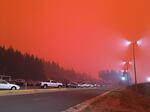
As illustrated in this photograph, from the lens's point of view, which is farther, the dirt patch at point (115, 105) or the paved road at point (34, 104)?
the paved road at point (34, 104)

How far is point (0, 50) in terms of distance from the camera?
139m

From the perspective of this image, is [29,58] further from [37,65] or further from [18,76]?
[18,76]

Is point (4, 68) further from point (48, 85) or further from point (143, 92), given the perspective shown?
point (143, 92)

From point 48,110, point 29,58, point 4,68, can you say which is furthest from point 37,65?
point 48,110

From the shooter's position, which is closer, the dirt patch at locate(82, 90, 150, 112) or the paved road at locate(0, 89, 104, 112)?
the dirt patch at locate(82, 90, 150, 112)

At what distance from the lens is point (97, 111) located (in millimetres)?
21219

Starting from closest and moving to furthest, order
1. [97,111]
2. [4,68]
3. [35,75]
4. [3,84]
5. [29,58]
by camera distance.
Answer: [97,111], [3,84], [4,68], [35,75], [29,58]

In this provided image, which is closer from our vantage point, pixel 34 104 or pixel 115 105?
pixel 34 104

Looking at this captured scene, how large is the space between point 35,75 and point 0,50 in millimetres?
22074

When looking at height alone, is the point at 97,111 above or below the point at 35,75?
below

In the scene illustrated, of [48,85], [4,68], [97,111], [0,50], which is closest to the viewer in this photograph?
[97,111]

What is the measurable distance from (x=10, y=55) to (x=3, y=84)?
295 ft

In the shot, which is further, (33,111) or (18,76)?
(18,76)

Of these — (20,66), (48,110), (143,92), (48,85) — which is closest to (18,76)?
(20,66)
